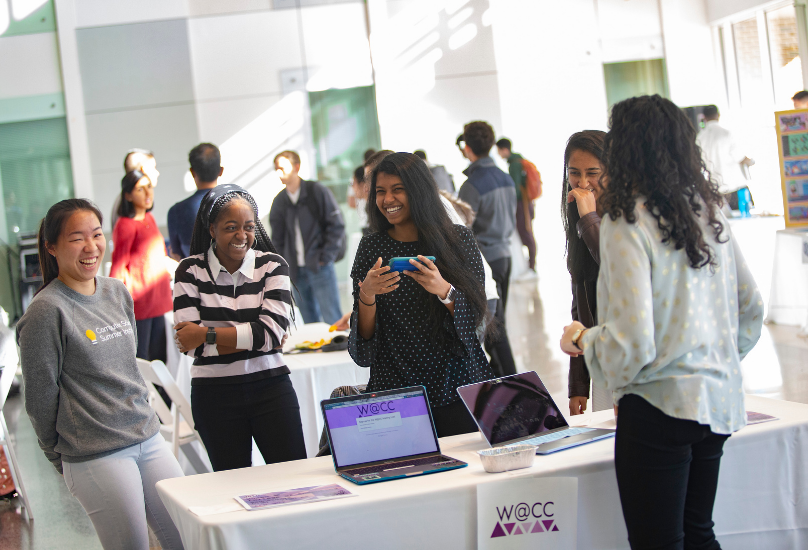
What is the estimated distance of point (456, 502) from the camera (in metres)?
1.85

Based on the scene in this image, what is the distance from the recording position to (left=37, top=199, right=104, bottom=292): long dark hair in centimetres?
229

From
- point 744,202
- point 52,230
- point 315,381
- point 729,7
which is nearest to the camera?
point 52,230

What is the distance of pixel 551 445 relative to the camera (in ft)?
6.91

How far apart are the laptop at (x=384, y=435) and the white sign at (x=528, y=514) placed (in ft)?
0.55

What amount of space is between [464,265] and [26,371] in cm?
134

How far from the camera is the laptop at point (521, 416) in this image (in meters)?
2.14

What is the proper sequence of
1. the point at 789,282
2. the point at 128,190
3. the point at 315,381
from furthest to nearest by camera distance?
the point at 789,282, the point at 128,190, the point at 315,381

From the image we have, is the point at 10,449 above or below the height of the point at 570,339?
below

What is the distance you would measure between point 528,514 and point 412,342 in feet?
2.28

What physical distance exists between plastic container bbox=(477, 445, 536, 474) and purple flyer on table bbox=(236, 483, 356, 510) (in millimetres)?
354

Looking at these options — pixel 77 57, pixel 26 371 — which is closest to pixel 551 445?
pixel 26 371

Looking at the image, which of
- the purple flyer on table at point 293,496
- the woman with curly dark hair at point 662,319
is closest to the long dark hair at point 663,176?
the woman with curly dark hair at point 662,319

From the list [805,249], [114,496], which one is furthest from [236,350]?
[805,249]

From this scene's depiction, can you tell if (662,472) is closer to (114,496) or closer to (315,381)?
(114,496)
